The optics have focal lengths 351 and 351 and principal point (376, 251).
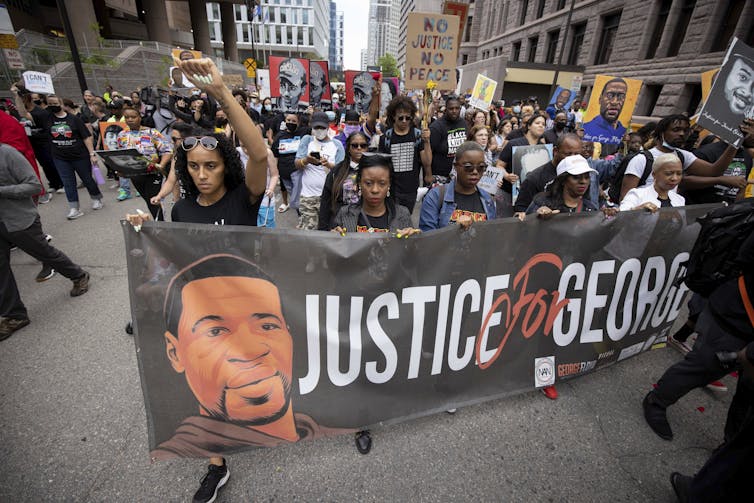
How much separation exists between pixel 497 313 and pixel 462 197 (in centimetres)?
104

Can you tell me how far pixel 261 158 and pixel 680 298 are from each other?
145 inches

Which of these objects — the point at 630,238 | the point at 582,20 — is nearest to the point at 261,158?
the point at 630,238

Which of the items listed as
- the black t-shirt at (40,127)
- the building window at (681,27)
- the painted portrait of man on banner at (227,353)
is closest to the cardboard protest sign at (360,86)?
the black t-shirt at (40,127)

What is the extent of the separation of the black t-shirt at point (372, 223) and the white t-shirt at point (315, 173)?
96.2 inches

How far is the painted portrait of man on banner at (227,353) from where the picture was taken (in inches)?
73.8

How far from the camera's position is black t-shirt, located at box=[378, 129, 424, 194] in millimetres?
4594

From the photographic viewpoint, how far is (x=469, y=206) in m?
2.94

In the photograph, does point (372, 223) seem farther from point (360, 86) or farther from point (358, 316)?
point (360, 86)

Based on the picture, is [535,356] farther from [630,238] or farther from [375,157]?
[375,157]

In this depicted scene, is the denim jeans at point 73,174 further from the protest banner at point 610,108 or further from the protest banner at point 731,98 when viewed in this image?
the protest banner at point 610,108

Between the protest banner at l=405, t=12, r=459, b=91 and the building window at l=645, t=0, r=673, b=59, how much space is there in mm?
21854

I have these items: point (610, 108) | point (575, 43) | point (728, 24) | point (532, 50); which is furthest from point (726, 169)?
point (532, 50)

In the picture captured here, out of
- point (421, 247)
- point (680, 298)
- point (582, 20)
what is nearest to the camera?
point (421, 247)

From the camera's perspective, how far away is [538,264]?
96.1 inches
